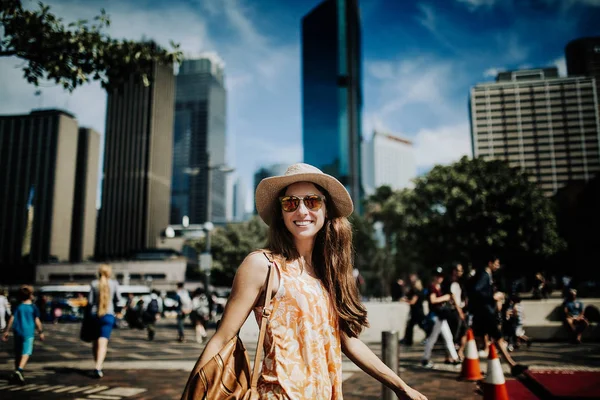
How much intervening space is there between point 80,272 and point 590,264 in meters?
91.6

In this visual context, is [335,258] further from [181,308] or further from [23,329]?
[181,308]

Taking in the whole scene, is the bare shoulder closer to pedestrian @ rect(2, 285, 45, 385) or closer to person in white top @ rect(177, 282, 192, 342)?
pedestrian @ rect(2, 285, 45, 385)

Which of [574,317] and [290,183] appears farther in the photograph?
[574,317]

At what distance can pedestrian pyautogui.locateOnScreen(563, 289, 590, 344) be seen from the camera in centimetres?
1099

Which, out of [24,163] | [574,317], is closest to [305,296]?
[574,317]

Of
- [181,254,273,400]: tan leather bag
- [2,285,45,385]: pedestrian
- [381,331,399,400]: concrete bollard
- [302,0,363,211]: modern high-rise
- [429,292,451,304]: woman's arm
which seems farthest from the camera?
[302,0,363,211]: modern high-rise

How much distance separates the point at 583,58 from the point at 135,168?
9765 cm

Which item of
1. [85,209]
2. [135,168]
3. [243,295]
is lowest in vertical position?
[243,295]

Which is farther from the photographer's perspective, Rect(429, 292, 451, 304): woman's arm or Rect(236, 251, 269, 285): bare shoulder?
Rect(429, 292, 451, 304): woman's arm

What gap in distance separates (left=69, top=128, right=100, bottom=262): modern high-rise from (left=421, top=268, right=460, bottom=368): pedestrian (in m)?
63.7

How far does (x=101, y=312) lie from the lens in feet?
23.9

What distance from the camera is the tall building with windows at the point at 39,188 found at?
1491 centimetres

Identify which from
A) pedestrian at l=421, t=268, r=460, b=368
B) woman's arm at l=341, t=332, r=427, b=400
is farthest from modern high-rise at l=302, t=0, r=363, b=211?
woman's arm at l=341, t=332, r=427, b=400

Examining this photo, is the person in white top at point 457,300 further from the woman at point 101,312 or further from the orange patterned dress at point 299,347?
the orange patterned dress at point 299,347
